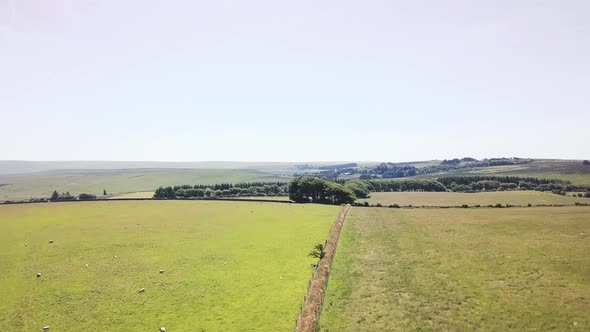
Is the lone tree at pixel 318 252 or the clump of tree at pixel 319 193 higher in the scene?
the clump of tree at pixel 319 193

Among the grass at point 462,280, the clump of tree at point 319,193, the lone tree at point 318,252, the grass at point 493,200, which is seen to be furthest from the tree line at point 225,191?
the lone tree at point 318,252

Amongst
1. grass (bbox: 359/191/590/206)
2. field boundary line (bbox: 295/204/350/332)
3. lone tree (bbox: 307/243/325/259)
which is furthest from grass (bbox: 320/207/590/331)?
grass (bbox: 359/191/590/206)

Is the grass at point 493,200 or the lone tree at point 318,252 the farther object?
the grass at point 493,200

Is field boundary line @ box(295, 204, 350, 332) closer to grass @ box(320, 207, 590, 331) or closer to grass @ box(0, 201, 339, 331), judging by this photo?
grass @ box(320, 207, 590, 331)

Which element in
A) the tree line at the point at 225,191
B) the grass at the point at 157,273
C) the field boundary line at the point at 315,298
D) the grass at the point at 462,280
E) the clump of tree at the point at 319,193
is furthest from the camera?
the tree line at the point at 225,191

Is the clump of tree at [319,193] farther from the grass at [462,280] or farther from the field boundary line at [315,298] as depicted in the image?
the field boundary line at [315,298]

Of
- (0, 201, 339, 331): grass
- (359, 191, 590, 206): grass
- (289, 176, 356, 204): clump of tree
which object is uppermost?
(289, 176, 356, 204): clump of tree

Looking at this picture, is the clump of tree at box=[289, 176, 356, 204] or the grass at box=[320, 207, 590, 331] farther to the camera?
the clump of tree at box=[289, 176, 356, 204]
